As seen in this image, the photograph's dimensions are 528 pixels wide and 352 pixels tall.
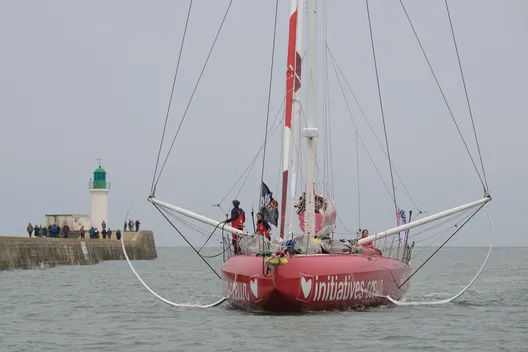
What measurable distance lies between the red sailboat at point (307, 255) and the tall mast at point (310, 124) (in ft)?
0.07

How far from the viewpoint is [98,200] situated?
244 feet

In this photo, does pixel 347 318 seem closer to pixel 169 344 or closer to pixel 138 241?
pixel 169 344

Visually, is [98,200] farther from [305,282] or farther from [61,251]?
[305,282]

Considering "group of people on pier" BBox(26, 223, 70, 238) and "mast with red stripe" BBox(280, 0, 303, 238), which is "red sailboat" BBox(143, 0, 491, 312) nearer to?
"mast with red stripe" BBox(280, 0, 303, 238)

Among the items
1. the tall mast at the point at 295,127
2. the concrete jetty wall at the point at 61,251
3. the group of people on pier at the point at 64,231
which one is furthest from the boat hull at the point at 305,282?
the group of people on pier at the point at 64,231

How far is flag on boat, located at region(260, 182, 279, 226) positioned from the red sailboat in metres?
0.10

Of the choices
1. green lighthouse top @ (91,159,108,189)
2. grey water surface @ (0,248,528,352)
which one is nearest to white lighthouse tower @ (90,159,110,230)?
green lighthouse top @ (91,159,108,189)

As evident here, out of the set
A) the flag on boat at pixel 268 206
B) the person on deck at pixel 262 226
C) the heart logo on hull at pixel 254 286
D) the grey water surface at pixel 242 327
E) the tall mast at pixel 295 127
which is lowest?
the grey water surface at pixel 242 327

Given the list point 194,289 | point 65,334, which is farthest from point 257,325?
point 194,289

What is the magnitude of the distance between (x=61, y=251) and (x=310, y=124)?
1425 inches

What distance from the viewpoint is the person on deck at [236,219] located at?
23562 mm

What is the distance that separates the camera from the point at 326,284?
1998cm

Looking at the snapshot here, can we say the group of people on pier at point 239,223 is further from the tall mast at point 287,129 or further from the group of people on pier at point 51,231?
the group of people on pier at point 51,231

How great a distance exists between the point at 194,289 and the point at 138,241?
1617 inches
